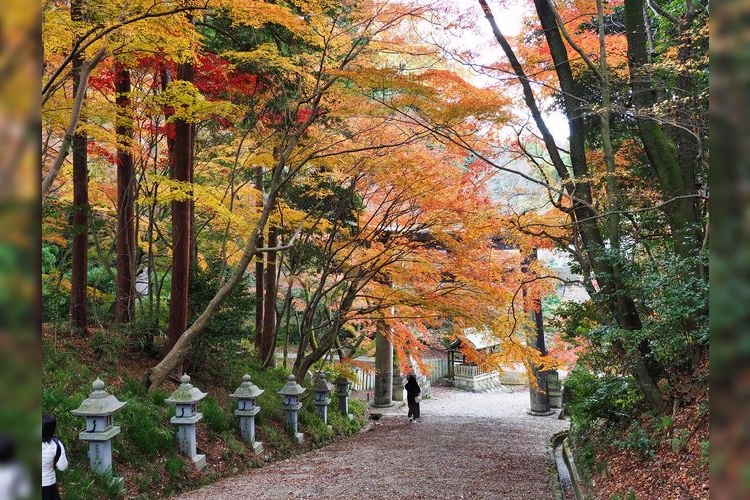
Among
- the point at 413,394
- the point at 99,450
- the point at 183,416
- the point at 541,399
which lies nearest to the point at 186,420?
the point at 183,416

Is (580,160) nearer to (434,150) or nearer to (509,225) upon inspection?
(509,225)

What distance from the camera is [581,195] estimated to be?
7.54 meters

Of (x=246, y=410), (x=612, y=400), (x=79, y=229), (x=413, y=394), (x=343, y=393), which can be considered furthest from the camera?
(x=413, y=394)

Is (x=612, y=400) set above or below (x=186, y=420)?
above

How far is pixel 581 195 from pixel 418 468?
4.55m

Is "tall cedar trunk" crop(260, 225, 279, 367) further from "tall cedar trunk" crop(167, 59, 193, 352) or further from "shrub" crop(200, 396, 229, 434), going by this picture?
"shrub" crop(200, 396, 229, 434)

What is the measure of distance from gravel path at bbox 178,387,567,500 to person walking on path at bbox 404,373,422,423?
0.57 m

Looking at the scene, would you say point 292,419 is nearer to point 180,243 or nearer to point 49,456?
point 180,243

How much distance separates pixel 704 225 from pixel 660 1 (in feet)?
18.3

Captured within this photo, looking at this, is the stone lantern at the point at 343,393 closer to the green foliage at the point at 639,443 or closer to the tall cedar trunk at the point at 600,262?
the tall cedar trunk at the point at 600,262

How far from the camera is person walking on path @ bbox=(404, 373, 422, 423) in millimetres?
13836

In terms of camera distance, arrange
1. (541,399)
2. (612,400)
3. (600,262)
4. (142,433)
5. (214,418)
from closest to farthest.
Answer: (142,433)
(600,262)
(612,400)
(214,418)
(541,399)

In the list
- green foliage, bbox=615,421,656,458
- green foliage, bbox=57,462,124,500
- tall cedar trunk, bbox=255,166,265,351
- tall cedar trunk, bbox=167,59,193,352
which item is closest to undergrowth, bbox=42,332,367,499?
green foliage, bbox=57,462,124,500
